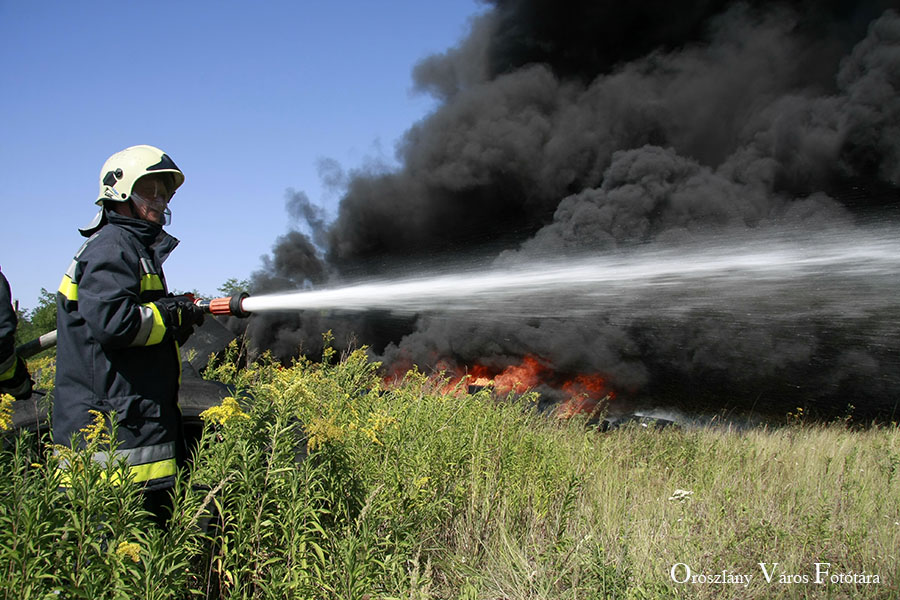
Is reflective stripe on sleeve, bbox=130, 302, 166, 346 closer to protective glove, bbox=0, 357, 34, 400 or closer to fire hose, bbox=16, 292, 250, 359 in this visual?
fire hose, bbox=16, 292, 250, 359

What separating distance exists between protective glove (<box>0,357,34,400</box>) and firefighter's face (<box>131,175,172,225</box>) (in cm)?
96

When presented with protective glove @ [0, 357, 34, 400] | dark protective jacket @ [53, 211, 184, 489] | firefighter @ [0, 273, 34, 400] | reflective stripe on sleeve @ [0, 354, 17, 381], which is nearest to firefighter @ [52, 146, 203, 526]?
dark protective jacket @ [53, 211, 184, 489]

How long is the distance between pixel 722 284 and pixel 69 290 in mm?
8750

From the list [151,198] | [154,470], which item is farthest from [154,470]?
[151,198]

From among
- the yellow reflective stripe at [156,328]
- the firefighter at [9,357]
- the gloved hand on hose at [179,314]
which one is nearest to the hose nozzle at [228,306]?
the gloved hand on hose at [179,314]

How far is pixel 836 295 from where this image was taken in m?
8.77

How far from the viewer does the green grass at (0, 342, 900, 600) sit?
209 centimetres

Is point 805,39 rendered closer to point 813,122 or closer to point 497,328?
point 813,122

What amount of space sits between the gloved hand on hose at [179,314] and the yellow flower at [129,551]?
104 centimetres

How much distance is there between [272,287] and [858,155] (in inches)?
477

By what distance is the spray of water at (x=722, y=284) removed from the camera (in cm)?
820

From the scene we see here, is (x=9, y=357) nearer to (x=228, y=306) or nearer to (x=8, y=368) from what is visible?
(x=8, y=368)

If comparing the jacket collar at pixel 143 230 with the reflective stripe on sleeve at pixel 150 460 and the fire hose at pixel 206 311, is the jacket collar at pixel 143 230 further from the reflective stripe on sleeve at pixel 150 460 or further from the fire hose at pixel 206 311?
the reflective stripe on sleeve at pixel 150 460

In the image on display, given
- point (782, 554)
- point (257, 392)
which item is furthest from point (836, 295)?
point (257, 392)
